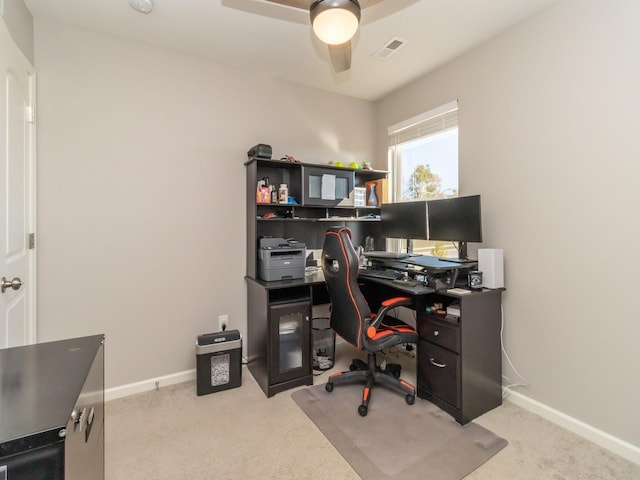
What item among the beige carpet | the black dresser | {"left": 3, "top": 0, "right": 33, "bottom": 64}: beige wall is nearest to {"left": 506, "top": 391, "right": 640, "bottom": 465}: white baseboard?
the beige carpet

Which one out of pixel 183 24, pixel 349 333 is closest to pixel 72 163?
pixel 183 24

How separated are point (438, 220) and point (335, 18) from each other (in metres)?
1.55

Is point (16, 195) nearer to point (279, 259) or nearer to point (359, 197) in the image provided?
point (279, 259)

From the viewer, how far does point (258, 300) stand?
2500 millimetres

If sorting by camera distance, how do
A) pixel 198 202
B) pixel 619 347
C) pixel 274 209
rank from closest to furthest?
pixel 619 347
pixel 198 202
pixel 274 209

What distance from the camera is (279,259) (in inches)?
97.7

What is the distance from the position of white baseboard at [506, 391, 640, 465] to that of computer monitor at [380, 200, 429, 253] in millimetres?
1290

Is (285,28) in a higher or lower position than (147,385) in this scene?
higher

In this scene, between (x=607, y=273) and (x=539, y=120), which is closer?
(x=607, y=273)

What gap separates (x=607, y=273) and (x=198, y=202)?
278 cm

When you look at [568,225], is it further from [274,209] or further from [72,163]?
[72,163]

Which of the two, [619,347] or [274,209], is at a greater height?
[274,209]

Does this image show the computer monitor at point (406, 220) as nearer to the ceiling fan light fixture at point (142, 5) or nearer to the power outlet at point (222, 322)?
the power outlet at point (222, 322)

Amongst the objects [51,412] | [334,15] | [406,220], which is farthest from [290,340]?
[334,15]
